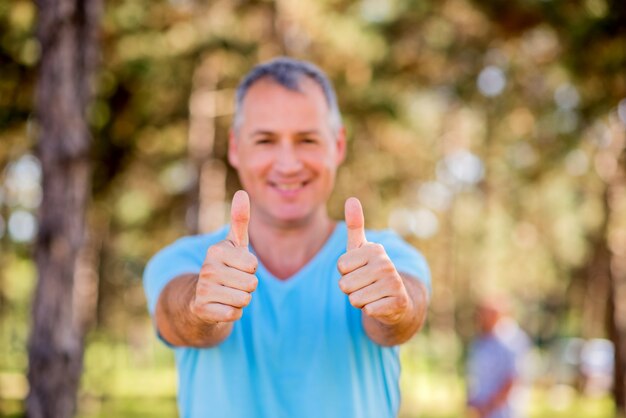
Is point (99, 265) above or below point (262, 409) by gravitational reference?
above

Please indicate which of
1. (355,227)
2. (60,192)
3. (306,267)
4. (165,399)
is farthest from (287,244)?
(165,399)

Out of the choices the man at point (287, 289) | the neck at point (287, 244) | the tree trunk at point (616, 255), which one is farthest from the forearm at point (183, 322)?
the tree trunk at point (616, 255)

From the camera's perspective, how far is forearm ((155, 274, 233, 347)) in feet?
6.48

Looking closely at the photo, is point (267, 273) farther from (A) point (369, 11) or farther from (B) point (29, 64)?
(A) point (369, 11)

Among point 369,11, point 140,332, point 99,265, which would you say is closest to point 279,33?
point 369,11

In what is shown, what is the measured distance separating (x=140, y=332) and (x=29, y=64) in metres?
29.5

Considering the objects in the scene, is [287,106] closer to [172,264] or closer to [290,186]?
[290,186]

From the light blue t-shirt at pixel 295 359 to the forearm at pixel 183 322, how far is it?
0.06 m

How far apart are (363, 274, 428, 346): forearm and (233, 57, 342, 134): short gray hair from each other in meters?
0.56

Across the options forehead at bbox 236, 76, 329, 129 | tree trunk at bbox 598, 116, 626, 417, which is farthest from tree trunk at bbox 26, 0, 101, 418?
tree trunk at bbox 598, 116, 626, 417

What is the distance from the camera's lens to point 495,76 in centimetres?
1833

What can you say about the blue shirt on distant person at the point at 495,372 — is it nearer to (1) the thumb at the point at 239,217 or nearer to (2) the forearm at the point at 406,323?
(2) the forearm at the point at 406,323

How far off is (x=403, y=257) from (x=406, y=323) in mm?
300

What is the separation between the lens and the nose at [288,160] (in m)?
2.27
